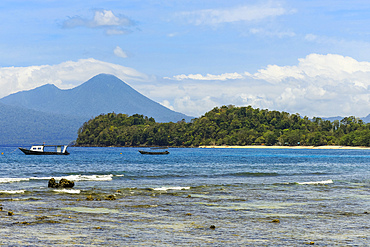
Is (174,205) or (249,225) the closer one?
(249,225)

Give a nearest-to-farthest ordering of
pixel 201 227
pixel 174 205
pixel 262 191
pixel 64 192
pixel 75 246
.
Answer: pixel 75 246 < pixel 201 227 < pixel 174 205 < pixel 64 192 < pixel 262 191

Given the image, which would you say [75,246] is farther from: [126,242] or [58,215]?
[58,215]

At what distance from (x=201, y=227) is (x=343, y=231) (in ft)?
21.6

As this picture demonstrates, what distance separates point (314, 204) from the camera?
103ft

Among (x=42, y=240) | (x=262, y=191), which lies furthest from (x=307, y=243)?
(x=262, y=191)

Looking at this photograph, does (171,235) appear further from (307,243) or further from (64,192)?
(64,192)

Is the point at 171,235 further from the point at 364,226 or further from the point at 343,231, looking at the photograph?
the point at 364,226

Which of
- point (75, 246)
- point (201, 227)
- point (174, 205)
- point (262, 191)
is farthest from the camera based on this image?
point (262, 191)

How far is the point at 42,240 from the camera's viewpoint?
61.2ft

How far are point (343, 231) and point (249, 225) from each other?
440 centimetres

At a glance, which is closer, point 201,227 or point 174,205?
point 201,227

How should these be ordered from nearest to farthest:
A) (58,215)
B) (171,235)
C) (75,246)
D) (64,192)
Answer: (75,246), (171,235), (58,215), (64,192)

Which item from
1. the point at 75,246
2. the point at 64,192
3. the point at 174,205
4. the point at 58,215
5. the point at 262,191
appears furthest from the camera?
the point at 262,191

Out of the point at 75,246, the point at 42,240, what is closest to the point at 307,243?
the point at 75,246
